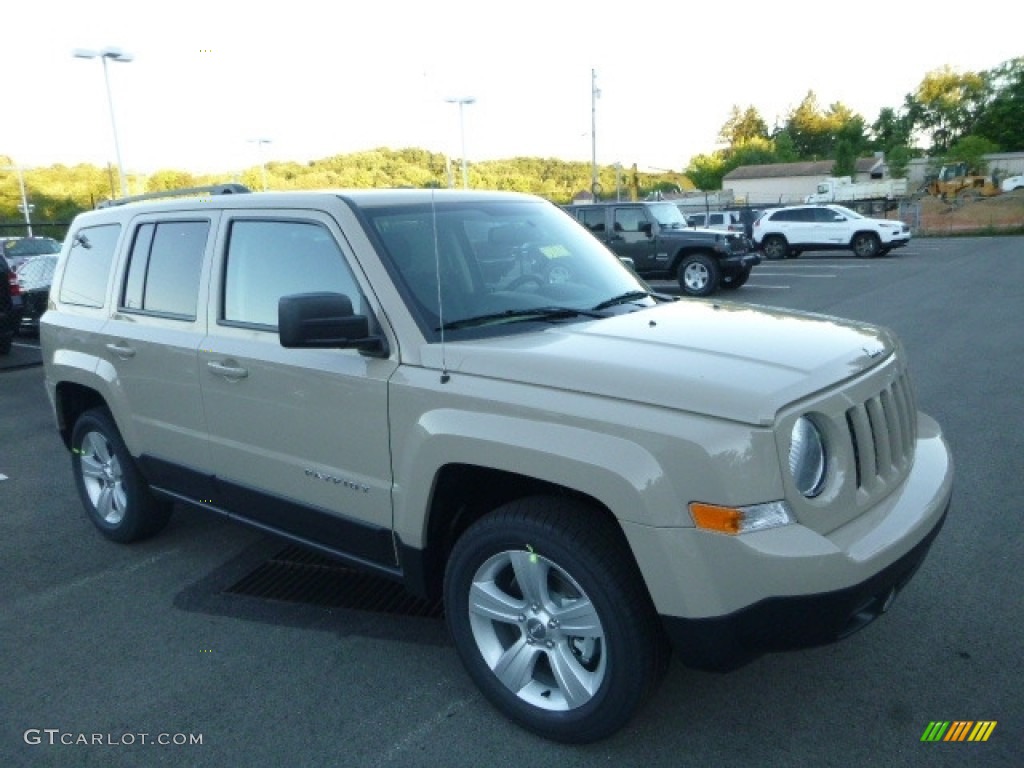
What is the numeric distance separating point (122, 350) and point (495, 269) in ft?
6.79

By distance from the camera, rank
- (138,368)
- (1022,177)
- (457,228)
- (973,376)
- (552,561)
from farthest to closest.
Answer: (1022,177) < (973,376) < (138,368) < (457,228) < (552,561)

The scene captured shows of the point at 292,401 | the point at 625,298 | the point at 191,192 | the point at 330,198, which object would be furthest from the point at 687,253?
the point at 292,401

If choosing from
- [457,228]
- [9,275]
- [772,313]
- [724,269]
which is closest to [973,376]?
[772,313]

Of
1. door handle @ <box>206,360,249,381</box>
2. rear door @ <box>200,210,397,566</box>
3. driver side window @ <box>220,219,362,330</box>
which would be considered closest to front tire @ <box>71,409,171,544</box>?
rear door @ <box>200,210,397,566</box>

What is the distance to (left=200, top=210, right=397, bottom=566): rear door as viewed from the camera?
306 centimetres

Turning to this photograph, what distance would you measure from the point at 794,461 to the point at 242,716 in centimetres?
219

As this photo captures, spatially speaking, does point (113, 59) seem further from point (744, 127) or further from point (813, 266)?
point (744, 127)

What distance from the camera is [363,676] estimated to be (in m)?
3.23

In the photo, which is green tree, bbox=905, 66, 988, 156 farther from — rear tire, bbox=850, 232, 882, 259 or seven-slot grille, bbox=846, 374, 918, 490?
seven-slot grille, bbox=846, 374, 918, 490

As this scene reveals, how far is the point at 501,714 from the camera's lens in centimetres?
292

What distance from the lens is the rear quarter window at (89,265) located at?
4.43m

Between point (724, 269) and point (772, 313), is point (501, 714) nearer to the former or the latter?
point (772, 313)

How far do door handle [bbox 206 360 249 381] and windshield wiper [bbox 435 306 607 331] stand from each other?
101 cm

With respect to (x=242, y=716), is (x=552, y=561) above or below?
above
